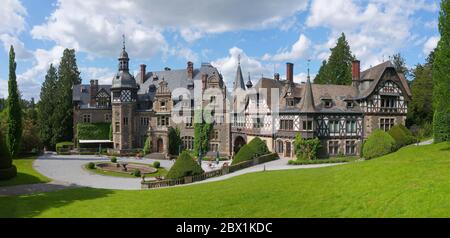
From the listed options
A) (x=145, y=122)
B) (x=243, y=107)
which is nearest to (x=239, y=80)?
(x=243, y=107)

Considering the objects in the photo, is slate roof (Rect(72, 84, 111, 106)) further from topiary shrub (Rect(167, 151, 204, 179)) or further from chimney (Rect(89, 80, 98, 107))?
topiary shrub (Rect(167, 151, 204, 179))

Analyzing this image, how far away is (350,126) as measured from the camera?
42.4 metres

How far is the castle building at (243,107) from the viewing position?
4172cm

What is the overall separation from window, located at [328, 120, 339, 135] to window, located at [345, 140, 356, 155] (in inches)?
77.5

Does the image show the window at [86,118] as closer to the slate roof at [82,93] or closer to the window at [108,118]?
the slate roof at [82,93]

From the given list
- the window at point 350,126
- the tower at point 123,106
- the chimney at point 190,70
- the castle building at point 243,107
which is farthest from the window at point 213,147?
the window at point 350,126

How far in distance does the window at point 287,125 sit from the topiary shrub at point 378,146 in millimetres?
9048

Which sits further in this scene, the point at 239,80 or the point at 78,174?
the point at 239,80

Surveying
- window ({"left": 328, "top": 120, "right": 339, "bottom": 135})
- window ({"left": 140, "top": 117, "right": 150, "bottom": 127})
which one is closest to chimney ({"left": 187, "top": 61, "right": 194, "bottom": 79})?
window ({"left": 140, "top": 117, "right": 150, "bottom": 127})

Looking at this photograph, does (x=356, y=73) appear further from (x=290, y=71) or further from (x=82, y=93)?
(x=82, y=93)

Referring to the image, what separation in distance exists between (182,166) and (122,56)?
3197 cm

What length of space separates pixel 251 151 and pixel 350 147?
1232 centimetres

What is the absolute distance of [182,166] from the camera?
1214 inches
